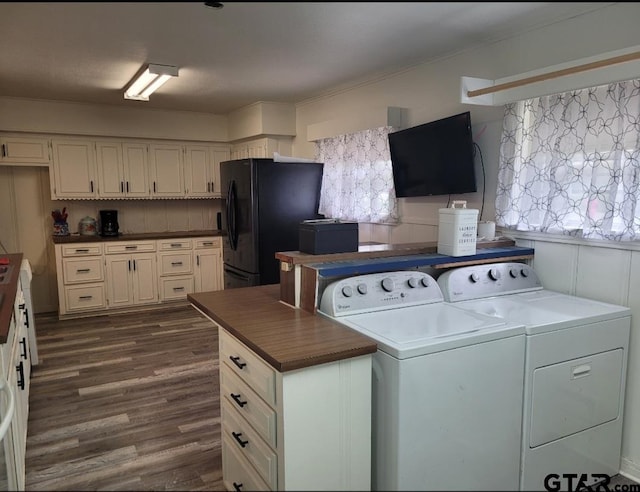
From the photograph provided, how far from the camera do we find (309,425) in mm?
1604

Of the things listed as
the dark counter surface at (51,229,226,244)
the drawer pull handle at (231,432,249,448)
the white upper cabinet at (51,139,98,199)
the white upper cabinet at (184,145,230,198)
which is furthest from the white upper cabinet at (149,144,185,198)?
the drawer pull handle at (231,432,249,448)

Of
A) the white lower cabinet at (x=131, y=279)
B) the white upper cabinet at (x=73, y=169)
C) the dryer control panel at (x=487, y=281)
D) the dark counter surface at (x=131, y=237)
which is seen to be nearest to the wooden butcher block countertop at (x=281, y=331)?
the dryer control panel at (x=487, y=281)

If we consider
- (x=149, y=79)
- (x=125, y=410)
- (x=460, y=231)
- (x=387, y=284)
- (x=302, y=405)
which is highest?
(x=149, y=79)

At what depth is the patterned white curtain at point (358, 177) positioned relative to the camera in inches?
146

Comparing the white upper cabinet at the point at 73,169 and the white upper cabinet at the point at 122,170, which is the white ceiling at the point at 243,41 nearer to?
the white upper cabinet at the point at 73,169

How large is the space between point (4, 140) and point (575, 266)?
5.23 meters

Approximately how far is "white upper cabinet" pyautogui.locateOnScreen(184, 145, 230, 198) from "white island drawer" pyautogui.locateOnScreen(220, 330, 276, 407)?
3.99 m

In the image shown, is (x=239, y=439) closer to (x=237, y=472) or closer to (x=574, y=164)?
(x=237, y=472)

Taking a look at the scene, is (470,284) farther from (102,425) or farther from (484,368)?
(102,425)

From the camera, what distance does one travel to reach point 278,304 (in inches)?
88.0

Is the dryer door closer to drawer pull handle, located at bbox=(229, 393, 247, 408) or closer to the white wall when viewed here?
the white wall

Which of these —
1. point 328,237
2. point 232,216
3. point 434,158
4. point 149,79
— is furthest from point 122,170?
point 328,237

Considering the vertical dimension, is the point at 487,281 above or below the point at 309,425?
above

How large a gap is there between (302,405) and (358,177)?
269 centimetres
